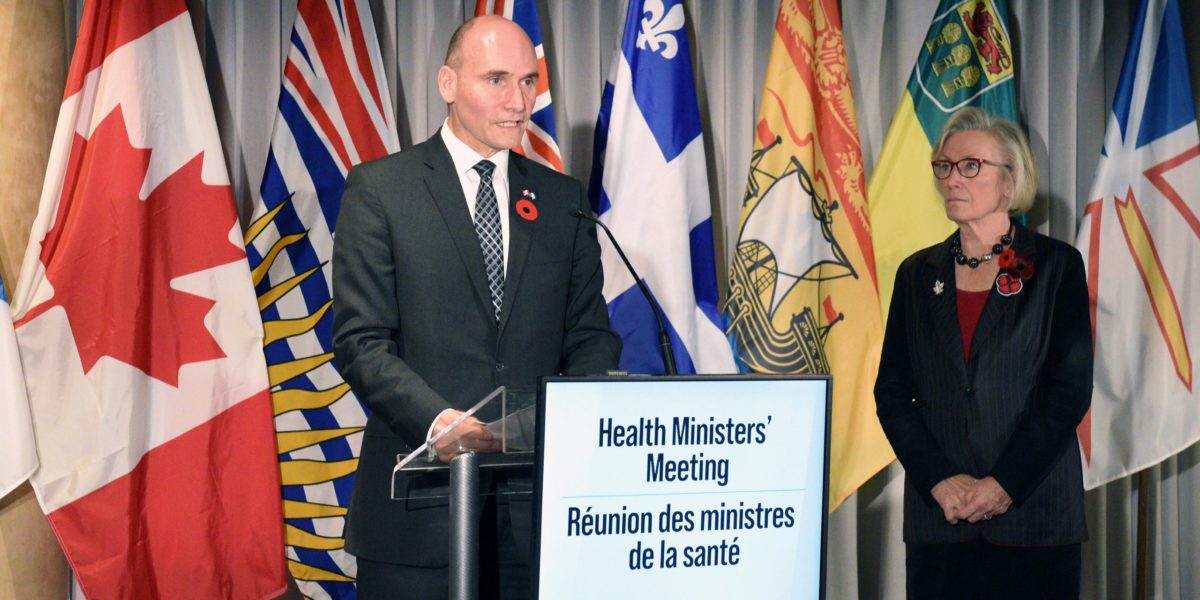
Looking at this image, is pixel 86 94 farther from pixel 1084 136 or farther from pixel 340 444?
pixel 1084 136

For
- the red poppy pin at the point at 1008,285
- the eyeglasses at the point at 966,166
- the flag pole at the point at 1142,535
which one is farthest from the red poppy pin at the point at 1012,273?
the flag pole at the point at 1142,535

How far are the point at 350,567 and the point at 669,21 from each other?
1951mm

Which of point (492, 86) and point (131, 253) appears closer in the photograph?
point (492, 86)

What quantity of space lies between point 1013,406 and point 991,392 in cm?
6

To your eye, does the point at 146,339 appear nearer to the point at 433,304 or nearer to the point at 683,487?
the point at 433,304

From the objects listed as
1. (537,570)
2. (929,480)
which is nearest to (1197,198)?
(929,480)

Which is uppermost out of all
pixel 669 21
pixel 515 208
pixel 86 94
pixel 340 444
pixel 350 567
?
pixel 669 21

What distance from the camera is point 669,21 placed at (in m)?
3.42

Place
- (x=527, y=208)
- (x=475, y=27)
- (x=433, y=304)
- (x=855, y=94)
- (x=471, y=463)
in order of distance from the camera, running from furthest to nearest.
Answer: (x=855, y=94) < (x=475, y=27) < (x=527, y=208) < (x=433, y=304) < (x=471, y=463)

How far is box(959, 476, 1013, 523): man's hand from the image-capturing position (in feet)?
7.91

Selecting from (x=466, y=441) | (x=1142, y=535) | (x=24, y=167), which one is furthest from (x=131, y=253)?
(x=1142, y=535)

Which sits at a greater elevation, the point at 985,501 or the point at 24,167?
the point at 24,167

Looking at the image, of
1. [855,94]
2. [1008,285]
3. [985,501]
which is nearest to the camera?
[985,501]

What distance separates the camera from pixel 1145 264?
3.53 meters
